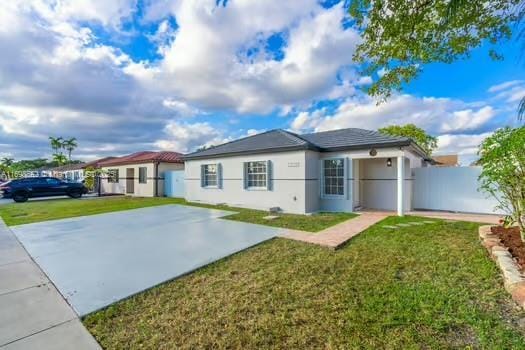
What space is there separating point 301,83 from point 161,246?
30.8 ft

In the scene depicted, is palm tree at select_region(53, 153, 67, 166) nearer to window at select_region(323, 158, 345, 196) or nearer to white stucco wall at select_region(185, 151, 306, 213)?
white stucco wall at select_region(185, 151, 306, 213)

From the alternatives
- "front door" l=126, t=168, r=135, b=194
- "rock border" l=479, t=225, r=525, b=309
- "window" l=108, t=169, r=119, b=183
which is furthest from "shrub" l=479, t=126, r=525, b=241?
"window" l=108, t=169, r=119, b=183

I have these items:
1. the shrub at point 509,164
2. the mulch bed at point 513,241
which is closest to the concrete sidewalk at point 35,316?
the mulch bed at point 513,241

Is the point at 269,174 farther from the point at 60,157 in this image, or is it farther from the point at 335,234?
the point at 60,157

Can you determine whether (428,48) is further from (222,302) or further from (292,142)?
(222,302)

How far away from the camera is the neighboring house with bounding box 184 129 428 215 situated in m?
9.44

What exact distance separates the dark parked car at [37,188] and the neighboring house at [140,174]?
3.22 m

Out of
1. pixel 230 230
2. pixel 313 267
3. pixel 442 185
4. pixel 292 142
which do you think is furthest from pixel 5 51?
pixel 442 185

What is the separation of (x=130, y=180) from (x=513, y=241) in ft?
76.2

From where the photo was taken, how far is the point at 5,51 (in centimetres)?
824

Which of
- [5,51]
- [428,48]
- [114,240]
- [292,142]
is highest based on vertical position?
[5,51]

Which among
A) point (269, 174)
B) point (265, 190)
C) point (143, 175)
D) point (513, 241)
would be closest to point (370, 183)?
point (269, 174)

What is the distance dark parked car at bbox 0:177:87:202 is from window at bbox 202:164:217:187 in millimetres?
11963

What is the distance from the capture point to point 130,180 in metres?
20.8
